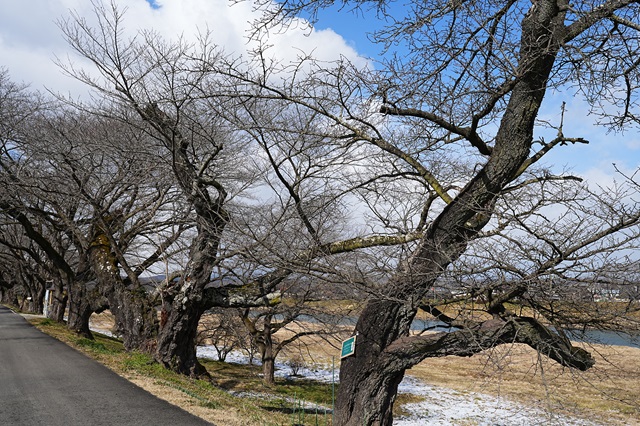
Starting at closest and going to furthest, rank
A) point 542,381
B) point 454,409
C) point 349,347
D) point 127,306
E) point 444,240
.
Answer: point 542,381 → point 444,240 → point 349,347 → point 127,306 → point 454,409

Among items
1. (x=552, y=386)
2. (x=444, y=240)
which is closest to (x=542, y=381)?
(x=444, y=240)

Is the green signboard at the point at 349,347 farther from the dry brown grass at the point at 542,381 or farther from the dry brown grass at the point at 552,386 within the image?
the dry brown grass at the point at 552,386

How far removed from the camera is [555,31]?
5004 mm

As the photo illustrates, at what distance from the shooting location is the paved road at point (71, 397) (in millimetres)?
6297

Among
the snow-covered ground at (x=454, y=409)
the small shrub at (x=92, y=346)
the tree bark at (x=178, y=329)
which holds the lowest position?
the snow-covered ground at (x=454, y=409)

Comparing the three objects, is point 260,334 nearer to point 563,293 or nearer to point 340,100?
point 340,100

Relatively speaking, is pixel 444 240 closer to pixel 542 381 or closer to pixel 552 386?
pixel 542 381

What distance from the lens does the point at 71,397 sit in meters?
7.29

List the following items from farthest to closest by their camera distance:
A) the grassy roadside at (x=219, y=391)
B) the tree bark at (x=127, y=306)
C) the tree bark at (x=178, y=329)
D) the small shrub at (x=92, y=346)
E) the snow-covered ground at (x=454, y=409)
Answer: the snow-covered ground at (x=454, y=409)
the tree bark at (x=127, y=306)
the small shrub at (x=92, y=346)
the tree bark at (x=178, y=329)
the grassy roadside at (x=219, y=391)

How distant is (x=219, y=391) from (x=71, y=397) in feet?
10.5

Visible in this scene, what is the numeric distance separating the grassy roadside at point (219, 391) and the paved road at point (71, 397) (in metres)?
0.27

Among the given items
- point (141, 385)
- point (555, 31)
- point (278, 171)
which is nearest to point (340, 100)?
point (278, 171)

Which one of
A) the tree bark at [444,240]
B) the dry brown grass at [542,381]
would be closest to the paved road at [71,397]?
the dry brown grass at [542,381]

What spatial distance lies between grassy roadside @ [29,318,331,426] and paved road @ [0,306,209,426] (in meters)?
0.27
